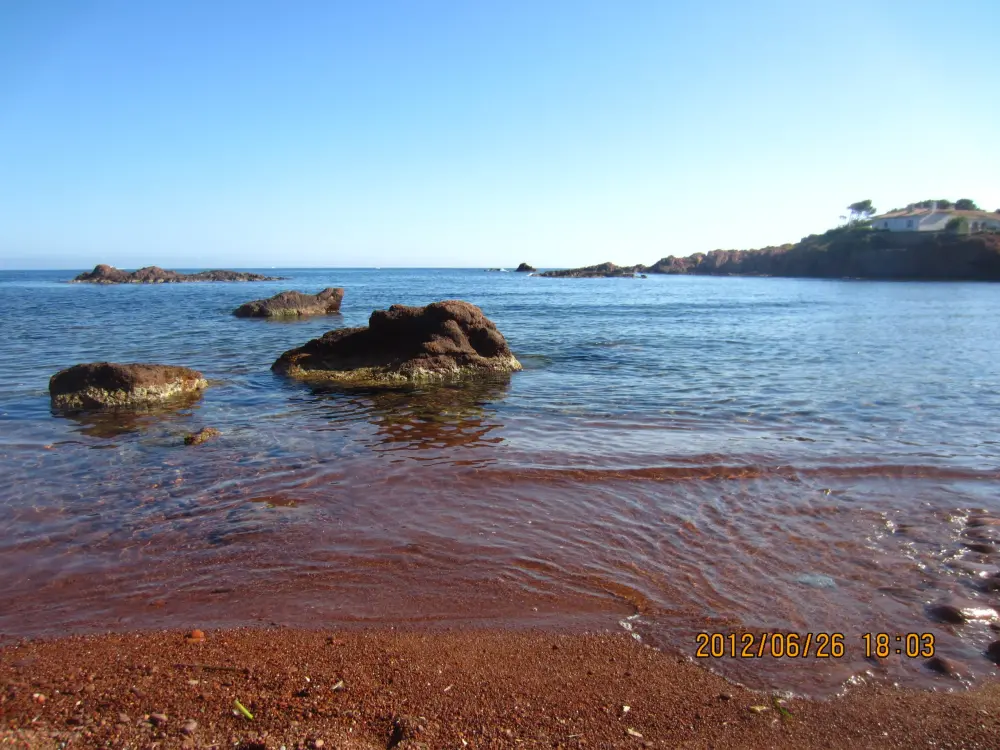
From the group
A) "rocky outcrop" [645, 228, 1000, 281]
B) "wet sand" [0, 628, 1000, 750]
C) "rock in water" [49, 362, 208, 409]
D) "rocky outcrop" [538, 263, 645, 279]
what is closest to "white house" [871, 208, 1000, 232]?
"rocky outcrop" [645, 228, 1000, 281]

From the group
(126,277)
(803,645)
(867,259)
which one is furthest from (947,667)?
(867,259)

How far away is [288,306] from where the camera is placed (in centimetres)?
3250

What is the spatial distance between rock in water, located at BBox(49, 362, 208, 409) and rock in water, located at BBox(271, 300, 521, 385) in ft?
10.1

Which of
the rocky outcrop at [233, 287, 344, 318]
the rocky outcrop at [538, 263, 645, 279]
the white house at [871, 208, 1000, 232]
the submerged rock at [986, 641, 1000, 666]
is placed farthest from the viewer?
the rocky outcrop at [538, 263, 645, 279]

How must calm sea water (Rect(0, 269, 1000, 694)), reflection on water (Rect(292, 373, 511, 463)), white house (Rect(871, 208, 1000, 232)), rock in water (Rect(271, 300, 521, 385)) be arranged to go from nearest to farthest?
Answer: calm sea water (Rect(0, 269, 1000, 694)) → reflection on water (Rect(292, 373, 511, 463)) → rock in water (Rect(271, 300, 521, 385)) → white house (Rect(871, 208, 1000, 232))

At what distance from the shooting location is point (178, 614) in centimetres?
433

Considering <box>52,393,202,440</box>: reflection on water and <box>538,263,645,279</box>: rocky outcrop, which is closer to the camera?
<box>52,393,202,440</box>: reflection on water

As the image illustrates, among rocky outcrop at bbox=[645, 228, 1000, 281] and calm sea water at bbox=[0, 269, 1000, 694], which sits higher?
rocky outcrop at bbox=[645, 228, 1000, 281]

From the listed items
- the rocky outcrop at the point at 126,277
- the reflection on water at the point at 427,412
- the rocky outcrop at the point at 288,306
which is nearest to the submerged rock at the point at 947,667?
the reflection on water at the point at 427,412

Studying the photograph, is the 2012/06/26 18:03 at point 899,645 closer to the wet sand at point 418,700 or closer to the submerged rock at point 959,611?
the submerged rock at point 959,611

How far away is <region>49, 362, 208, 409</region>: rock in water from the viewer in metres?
10.7

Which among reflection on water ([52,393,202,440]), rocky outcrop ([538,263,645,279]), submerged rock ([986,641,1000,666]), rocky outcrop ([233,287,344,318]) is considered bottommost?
submerged rock ([986,641,1000,666])

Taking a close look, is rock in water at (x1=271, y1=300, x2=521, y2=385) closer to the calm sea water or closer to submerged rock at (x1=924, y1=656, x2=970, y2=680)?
the calm sea water

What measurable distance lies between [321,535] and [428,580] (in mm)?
1321
